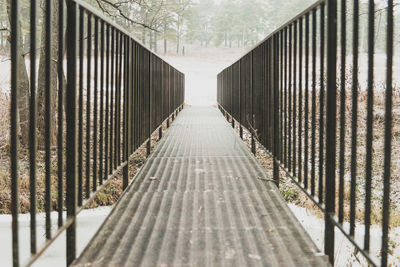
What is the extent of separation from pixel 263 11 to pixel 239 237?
70.9m

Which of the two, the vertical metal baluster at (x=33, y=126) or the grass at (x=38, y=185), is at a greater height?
the vertical metal baluster at (x=33, y=126)

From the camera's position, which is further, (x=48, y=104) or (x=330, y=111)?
(x=330, y=111)

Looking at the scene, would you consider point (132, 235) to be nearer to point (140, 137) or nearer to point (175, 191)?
point (175, 191)

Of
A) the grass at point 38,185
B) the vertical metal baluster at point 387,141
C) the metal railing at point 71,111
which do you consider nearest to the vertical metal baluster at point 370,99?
the vertical metal baluster at point 387,141

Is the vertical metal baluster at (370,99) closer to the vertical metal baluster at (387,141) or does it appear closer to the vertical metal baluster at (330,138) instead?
the vertical metal baluster at (387,141)

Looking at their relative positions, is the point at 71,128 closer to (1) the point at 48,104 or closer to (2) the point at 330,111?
(1) the point at 48,104

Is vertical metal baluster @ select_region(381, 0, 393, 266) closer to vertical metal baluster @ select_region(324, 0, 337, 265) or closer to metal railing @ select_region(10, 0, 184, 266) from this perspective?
vertical metal baluster @ select_region(324, 0, 337, 265)

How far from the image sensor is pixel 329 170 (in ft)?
7.17

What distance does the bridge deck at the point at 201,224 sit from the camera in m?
2.06

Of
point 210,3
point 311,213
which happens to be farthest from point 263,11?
→ point 311,213

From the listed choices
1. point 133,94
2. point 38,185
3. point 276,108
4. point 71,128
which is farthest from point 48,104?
point 38,185

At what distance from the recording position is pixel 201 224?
2.55 m

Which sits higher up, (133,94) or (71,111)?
(133,94)

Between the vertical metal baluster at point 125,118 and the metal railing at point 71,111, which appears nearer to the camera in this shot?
the metal railing at point 71,111
